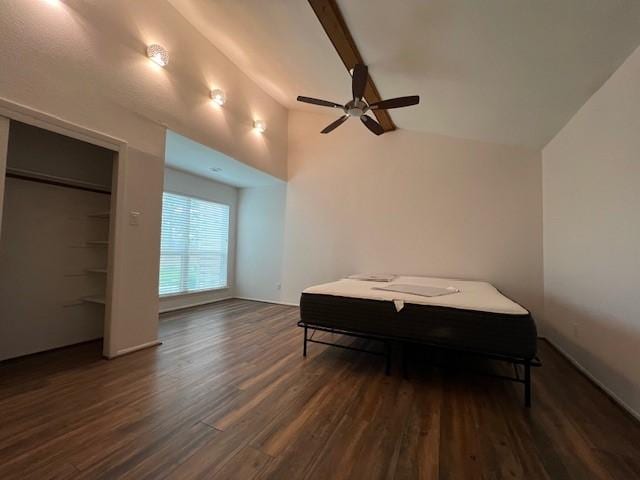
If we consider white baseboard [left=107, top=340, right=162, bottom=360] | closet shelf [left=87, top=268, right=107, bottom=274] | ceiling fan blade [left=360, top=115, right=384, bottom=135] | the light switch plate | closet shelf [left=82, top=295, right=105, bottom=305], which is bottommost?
white baseboard [left=107, top=340, right=162, bottom=360]

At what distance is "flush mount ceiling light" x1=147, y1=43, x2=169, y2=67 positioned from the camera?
9.08 ft

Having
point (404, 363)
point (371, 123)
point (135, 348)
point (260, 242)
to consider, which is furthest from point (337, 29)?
point (260, 242)

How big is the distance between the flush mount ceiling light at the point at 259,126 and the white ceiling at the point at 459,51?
68cm

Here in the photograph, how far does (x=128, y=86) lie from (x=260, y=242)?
3259 mm

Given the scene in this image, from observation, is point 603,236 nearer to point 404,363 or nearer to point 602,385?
point 602,385

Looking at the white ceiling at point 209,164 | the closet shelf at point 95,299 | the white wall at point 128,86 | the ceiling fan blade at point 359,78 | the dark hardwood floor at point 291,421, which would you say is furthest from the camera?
the white ceiling at point 209,164

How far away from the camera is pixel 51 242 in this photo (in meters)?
2.74

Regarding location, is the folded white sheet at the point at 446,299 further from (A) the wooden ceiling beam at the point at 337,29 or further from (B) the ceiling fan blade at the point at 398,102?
(A) the wooden ceiling beam at the point at 337,29

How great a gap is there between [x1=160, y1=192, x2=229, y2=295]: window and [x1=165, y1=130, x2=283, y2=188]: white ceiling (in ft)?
1.67

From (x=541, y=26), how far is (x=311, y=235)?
3.78 m

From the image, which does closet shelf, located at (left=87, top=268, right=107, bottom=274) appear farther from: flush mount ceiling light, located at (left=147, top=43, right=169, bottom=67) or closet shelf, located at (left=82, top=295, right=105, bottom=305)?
flush mount ceiling light, located at (left=147, top=43, right=169, bottom=67)

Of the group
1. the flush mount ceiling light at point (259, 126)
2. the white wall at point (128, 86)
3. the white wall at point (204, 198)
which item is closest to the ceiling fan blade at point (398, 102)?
the white wall at point (128, 86)

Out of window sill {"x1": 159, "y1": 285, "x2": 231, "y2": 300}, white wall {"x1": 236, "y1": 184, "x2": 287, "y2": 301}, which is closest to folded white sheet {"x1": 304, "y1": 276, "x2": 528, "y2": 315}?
white wall {"x1": 236, "y1": 184, "x2": 287, "y2": 301}

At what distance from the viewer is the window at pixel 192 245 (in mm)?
4418
